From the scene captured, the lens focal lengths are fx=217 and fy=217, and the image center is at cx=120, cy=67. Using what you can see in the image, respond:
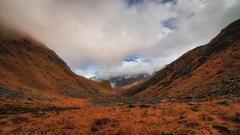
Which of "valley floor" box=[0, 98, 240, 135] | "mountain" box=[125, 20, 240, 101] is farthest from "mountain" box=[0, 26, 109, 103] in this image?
"valley floor" box=[0, 98, 240, 135]

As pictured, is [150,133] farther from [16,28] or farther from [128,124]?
[16,28]

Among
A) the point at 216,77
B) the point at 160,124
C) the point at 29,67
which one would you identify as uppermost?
the point at 29,67

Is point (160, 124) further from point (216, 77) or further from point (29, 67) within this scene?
point (29, 67)

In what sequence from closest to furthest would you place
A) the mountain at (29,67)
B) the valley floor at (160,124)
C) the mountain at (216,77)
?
1. the valley floor at (160,124)
2. the mountain at (216,77)
3. the mountain at (29,67)

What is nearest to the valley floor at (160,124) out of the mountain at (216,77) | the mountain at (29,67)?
the mountain at (216,77)

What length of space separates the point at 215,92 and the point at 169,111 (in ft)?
47.1

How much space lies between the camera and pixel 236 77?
3903 cm

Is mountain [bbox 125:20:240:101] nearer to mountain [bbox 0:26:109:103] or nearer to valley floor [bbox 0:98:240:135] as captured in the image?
valley floor [bbox 0:98:240:135]

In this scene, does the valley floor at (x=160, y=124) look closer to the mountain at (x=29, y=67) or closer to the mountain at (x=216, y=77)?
the mountain at (x=216, y=77)

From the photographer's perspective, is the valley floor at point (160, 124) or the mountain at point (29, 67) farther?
the mountain at point (29, 67)

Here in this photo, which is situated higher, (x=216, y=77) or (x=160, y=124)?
(x=216, y=77)

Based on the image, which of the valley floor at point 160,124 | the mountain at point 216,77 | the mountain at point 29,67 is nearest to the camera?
the valley floor at point 160,124

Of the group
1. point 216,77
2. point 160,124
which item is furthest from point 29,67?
point 160,124

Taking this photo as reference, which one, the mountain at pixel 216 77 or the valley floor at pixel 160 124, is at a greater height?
the mountain at pixel 216 77
